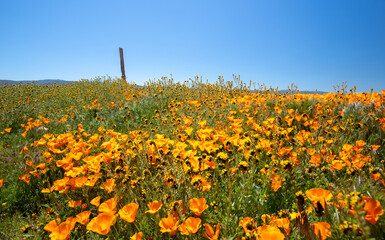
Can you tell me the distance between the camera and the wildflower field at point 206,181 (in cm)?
118

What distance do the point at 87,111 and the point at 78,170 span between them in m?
4.81

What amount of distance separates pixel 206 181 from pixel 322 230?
90cm

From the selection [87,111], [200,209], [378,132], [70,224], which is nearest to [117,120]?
[87,111]

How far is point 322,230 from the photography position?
1.02m

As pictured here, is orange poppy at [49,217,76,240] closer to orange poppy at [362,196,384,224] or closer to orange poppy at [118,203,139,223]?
orange poppy at [118,203,139,223]

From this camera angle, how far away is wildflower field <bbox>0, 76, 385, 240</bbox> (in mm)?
1181

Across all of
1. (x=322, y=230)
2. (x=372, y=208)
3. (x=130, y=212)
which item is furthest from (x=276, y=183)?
(x=130, y=212)

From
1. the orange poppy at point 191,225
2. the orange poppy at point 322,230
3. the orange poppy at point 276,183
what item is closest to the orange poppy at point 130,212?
the orange poppy at point 191,225

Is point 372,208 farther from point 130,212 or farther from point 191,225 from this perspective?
point 130,212

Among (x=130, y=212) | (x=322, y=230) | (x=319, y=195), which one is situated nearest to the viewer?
(x=322, y=230)

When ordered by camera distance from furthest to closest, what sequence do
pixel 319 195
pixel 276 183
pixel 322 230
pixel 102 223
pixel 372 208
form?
pixel 276 183
pixel 102 223
pixel 319 195
pixel 322 230
pixel 372 208

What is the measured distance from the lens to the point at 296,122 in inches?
156

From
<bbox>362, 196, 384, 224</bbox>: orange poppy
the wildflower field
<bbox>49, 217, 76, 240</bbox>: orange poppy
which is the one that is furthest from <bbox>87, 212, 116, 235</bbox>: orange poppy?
<bbox>362, 196, 384, 224</bbox>: orange poppy

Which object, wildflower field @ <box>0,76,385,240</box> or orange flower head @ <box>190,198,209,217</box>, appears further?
orange flower head @ <box>190,198,209,217</box>
